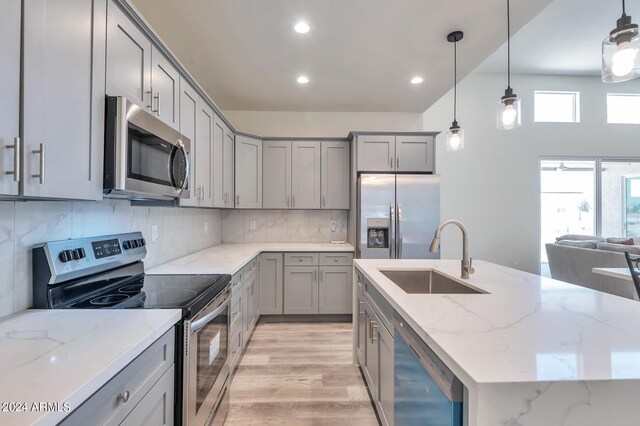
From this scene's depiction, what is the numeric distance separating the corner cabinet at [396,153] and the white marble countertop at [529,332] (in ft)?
7.37

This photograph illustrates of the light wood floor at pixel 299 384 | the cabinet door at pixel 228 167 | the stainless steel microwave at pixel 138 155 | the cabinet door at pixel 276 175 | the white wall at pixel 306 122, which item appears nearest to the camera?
the stainless steel microwave at pixel 138 155

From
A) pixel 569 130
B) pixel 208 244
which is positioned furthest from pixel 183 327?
pixel 569 130

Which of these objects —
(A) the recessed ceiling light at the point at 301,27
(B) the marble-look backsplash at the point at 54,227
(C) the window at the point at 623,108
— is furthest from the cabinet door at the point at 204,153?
(C) the window at the point at 623,108

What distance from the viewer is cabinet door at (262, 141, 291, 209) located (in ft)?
12.4

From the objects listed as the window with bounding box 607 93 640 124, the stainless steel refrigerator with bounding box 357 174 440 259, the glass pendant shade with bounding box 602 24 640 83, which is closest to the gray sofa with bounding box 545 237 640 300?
the stainless steel refrigerator with bounding box 357 174 440 259

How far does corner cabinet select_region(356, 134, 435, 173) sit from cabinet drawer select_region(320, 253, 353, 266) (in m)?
1.06

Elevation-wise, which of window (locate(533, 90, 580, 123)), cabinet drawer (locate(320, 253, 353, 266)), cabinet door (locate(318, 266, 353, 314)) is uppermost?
window (locate(533, 90, 580, 123))

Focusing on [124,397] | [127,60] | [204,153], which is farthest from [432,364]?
[204,153]

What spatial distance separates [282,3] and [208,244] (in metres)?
2.55

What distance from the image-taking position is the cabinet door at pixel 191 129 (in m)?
2.05

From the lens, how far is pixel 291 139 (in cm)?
378

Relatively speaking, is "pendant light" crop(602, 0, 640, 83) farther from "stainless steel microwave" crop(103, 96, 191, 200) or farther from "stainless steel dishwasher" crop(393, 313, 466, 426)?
"stainless steel microwave" crop(103, 96, 191, 200)

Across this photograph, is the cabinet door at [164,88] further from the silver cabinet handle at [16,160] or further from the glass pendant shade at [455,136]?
the glass pendant shade at [455,136]

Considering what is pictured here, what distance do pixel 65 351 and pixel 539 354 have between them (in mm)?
1317
